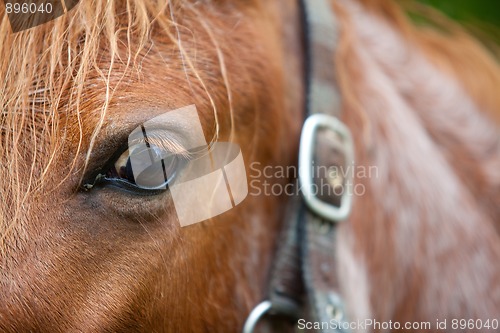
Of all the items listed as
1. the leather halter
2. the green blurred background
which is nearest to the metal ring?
the leather halter

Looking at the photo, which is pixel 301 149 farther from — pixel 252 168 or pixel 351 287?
pixel 351 287

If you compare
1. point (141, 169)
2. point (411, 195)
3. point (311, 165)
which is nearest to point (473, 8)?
point (411, 195)

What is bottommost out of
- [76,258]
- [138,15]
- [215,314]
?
[215,314]

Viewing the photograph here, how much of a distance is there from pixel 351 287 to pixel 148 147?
469 millimetres

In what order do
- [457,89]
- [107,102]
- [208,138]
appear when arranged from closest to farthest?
1. [107,102]
2. [208,138]
3. [457,89]

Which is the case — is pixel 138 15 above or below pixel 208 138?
above

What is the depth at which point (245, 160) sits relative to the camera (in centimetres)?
99

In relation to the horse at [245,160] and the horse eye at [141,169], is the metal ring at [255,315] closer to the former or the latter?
the horse at [245,160]

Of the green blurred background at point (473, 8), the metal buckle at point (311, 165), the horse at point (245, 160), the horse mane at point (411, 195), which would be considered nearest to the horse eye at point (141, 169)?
the horse at point (245, 160)

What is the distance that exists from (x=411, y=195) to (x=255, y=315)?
1.32ft

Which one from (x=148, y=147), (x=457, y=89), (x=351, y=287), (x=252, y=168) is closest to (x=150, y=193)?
(x=148, y=147)

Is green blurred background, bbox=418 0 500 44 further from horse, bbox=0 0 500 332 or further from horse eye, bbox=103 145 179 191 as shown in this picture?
horse eye, bbox=103 145 179 191

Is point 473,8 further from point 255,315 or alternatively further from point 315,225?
point 255,315

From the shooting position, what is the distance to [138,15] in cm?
88
